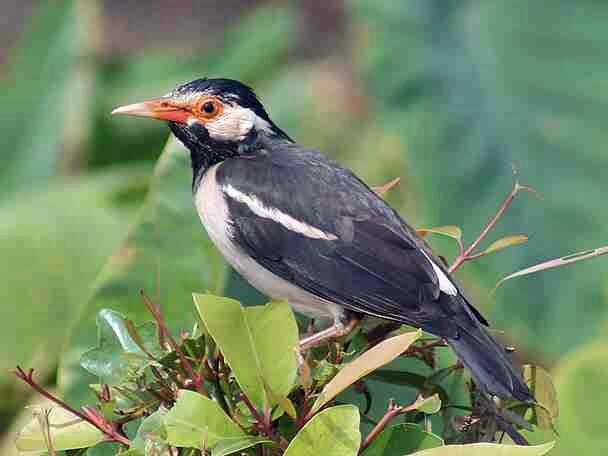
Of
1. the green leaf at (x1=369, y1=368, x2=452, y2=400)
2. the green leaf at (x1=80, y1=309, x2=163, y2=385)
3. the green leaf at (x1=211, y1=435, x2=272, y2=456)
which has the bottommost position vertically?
the green leaf at (x1=369, y1=368, x2=452, y2=400)

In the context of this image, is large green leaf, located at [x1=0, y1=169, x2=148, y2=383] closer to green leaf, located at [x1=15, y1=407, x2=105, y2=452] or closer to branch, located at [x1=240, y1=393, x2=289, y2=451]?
green leaf, located at [x1=15, y1=407, x2=105, y2=452]

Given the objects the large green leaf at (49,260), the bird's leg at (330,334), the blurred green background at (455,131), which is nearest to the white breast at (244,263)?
the bird's leg at (330,334)

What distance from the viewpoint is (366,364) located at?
1864 mm

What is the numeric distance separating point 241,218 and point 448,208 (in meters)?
2.59

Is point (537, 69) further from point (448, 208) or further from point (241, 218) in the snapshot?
point (241, 218)

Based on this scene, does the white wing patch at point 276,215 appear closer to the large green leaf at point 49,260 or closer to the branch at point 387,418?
the branch at point 387,418

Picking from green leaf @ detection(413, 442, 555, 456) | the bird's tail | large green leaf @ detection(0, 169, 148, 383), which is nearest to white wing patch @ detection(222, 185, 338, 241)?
the bird's tail

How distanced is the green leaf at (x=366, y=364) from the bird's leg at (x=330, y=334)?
0.23m

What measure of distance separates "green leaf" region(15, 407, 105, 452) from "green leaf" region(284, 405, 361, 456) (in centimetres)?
34

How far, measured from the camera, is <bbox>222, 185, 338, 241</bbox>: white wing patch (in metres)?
2.54

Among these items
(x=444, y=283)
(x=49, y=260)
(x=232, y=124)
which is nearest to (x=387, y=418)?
(x=444, y=283)

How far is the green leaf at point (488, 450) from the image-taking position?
1.80 metres

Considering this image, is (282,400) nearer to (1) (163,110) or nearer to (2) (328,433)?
(2) (328,433)

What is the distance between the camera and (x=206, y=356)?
2021 mm
